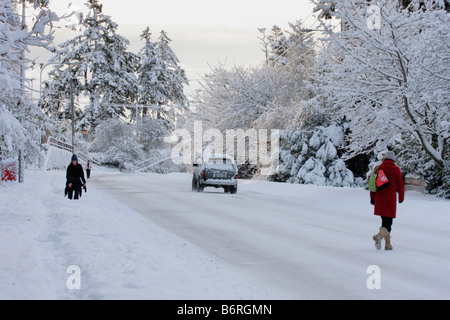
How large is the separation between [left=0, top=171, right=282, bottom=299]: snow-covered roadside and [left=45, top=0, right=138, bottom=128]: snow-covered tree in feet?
182

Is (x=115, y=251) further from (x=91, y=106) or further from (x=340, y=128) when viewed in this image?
(x=91, y=106)

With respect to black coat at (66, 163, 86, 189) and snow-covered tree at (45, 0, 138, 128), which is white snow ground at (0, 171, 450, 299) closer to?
black coat at (66, 163, 86, 189)

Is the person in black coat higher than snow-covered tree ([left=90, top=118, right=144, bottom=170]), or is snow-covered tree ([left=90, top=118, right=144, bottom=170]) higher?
snow-covered tree ([left=90, top=118, right=144, bottom=170])

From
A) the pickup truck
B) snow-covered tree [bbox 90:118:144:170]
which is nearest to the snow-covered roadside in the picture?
the pickup truck

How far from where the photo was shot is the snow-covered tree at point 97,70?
2638 inches

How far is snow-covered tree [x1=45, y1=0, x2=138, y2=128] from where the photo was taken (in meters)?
67.0

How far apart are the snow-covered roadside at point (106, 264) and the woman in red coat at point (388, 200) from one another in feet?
11.2

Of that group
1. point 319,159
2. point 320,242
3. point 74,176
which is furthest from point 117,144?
point 320,242

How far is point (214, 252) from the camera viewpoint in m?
9.59

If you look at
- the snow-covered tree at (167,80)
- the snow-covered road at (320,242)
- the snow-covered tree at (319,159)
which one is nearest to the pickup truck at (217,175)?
the snow-covered road at (320,242)

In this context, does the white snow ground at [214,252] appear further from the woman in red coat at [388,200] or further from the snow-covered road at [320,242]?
the woman in red coat at [388,200]

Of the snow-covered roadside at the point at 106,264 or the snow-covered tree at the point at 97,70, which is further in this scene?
the snow-covered tree at the point at 97,70
